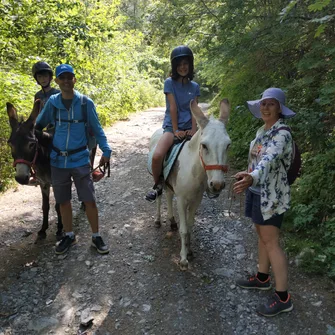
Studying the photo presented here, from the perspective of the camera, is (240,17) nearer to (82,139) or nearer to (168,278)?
(82,139)

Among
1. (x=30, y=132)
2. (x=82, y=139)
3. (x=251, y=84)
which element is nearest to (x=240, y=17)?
(x=251, y=84)

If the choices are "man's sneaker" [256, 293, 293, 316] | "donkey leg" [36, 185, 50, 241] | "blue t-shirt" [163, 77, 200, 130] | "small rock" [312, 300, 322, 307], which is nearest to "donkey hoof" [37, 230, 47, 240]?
"donkey leg" [36, 185, 50, 241]

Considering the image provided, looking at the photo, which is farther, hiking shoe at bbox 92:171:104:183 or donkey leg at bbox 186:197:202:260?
hiking shoe at bbox 92:171:104:183

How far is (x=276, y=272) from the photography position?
2.87 meters

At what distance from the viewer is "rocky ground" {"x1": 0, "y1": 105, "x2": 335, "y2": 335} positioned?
287 centimetres

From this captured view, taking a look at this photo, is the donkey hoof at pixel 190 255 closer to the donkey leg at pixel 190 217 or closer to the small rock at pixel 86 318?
the donkey leg at pixel 190 217

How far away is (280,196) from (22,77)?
5399mm

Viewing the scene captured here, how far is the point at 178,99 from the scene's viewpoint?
4133 millimetres

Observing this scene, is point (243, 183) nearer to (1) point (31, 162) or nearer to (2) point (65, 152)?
(2) point (65, 152)

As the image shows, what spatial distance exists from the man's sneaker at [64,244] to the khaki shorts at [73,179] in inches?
24.0

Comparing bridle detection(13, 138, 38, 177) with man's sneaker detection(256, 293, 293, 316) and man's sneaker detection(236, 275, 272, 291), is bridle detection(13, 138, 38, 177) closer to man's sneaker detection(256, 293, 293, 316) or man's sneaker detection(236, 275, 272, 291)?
man's sneaker detection(236, 275, 272, 291)

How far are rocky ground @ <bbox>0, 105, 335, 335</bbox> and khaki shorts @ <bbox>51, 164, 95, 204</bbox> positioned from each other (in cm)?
86

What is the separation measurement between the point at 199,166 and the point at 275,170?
1.02m

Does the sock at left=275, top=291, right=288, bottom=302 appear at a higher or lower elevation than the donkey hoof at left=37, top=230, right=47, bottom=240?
higher
